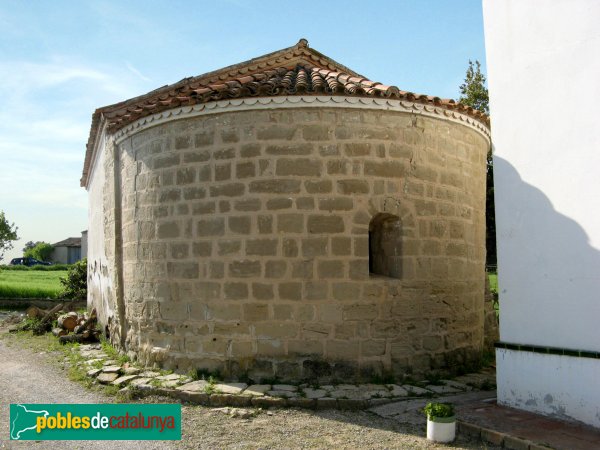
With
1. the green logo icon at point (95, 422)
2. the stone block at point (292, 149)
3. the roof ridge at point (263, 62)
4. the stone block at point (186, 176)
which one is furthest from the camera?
the roof ridge at point (263, 62)

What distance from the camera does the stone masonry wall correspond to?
23.6ft

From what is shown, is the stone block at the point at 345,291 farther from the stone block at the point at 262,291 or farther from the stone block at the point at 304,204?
the stone block at the point at 304,204

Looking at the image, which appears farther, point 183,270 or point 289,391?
point 183,270

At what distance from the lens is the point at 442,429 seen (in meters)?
5.33

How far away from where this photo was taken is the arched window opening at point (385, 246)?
7.60 meters

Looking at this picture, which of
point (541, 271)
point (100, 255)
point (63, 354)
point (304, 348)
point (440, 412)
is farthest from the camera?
point (100, 255)

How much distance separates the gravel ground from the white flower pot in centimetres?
9

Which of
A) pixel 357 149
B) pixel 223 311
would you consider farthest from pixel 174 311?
pixel 357 149

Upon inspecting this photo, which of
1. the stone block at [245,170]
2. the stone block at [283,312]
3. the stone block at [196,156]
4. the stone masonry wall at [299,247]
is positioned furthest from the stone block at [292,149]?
the stone block at [283,312]

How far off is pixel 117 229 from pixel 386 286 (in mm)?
4716

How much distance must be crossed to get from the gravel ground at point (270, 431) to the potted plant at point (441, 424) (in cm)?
9

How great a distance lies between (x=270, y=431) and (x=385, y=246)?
318 cm

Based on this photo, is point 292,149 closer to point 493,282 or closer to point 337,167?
point 337,167

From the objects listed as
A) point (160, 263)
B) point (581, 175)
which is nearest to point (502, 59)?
point (581, 175)
